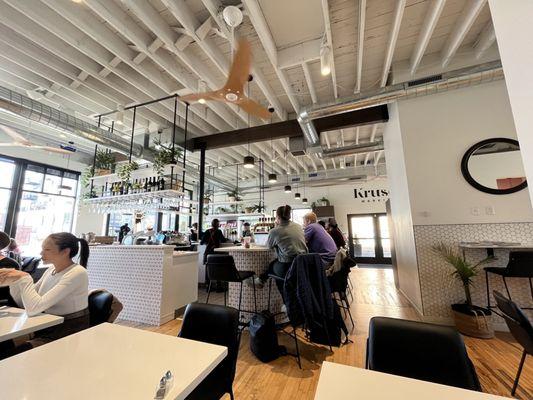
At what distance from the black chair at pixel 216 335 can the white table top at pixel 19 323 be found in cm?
79

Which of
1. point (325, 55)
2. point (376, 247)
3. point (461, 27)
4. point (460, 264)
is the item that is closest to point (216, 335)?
point (325, 55)

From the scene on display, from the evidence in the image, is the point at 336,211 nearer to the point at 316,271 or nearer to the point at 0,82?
the point at 316,271

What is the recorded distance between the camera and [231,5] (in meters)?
2.60

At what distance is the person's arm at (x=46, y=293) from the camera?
1544 mm

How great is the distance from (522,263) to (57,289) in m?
4.59

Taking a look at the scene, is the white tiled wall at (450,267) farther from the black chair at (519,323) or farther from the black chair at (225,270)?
the black chair at (225,270)

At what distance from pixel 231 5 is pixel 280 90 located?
2.07 meters

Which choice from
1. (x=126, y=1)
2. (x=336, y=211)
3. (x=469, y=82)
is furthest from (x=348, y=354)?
(x=336, y=211)

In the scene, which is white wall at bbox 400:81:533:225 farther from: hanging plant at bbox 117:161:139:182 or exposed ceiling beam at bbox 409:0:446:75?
hanging plant at bbox 117:161:139:182

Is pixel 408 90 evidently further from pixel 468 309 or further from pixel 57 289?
pixel 57 289

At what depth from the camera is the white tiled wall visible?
3.25 metres

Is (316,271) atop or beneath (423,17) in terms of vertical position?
beneath

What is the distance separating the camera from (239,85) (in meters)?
2.60

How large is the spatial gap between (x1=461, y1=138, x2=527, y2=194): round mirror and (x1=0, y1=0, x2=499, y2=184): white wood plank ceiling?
1382 mm
